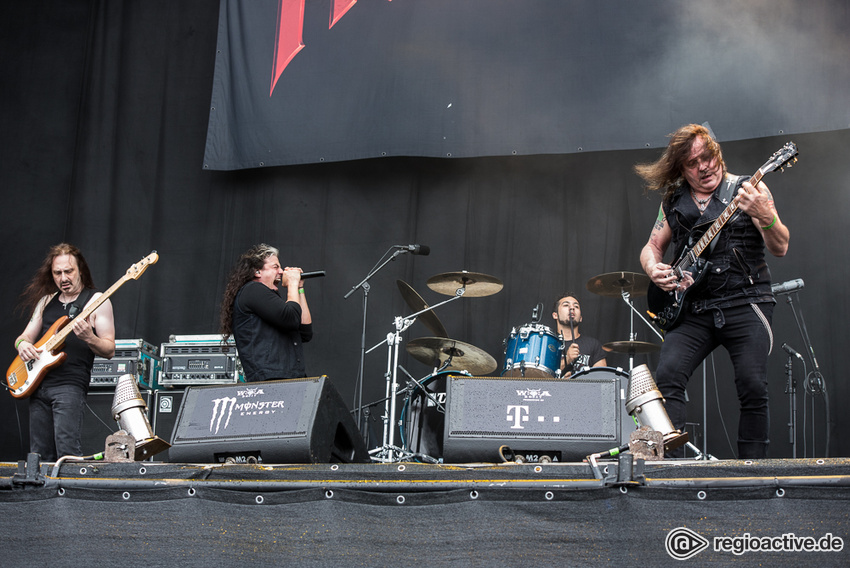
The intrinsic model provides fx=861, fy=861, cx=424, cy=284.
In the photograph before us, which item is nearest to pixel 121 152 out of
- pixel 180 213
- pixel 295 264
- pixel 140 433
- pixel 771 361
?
pixel 180 213

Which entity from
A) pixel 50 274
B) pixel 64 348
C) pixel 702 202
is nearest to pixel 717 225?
pixel 702 202

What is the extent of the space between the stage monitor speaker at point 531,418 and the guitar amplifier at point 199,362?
3719mm

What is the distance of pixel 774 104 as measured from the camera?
5.58 metres

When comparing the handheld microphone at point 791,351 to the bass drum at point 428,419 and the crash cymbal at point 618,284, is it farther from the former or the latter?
the bass drum at point 428,419

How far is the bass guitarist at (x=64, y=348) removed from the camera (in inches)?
171

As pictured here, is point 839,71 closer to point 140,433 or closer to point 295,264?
point 295,264

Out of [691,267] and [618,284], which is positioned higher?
[618,284]

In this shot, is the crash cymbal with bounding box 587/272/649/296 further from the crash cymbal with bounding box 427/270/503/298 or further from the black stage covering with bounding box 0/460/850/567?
the black stage covering with bounding box 0/460/850/567

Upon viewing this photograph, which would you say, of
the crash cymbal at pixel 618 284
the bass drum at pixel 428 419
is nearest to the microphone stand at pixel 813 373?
the crash cymbal at pixel 618 284

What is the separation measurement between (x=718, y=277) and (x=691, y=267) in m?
0.12

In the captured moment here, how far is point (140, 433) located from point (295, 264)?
4220 millimetres

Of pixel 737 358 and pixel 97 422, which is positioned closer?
pixel 737 358

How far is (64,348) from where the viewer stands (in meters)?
4.50

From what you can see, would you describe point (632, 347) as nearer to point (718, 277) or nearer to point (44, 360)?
point (718, 277)
